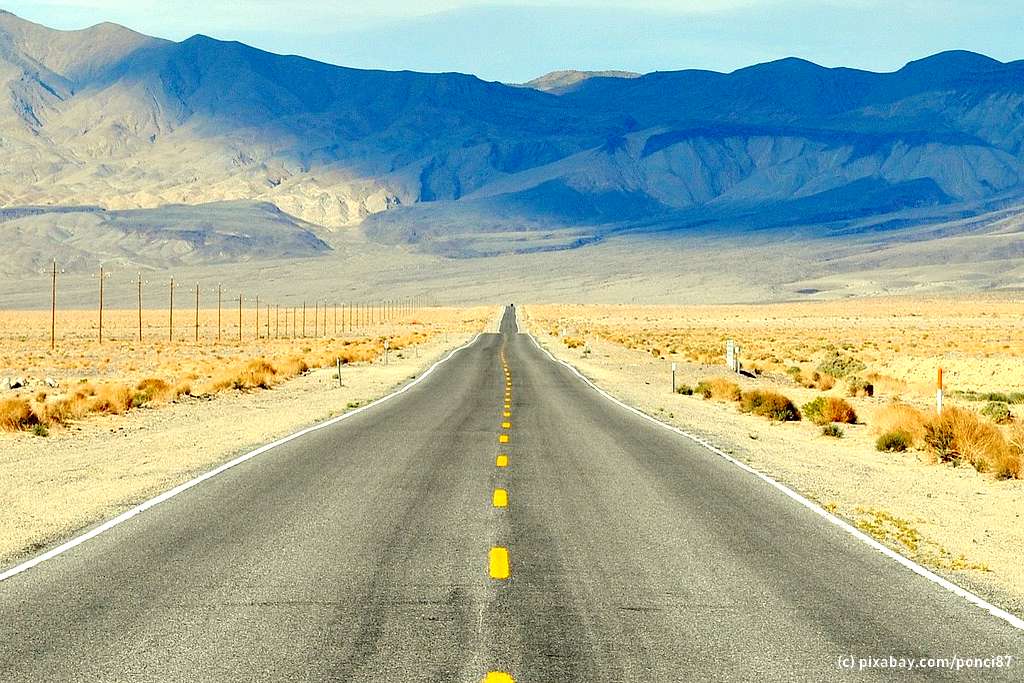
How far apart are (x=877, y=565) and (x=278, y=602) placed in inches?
217

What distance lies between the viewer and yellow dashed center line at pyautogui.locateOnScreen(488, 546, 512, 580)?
10352 millimetres

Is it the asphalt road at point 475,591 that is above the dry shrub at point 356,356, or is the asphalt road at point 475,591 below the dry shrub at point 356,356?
above

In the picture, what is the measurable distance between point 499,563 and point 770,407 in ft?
67.8

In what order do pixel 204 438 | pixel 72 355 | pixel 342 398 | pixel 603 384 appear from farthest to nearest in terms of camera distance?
pixel 72 355 < pixel 603 384 < pixel 342 398 < pixel 204 438

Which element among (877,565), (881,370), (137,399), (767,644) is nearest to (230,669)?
(767,644)

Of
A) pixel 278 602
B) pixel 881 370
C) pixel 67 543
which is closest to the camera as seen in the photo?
pixel 278 602

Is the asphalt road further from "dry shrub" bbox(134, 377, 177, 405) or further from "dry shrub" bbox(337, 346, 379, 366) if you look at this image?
"dry shrub" bbox(337, 346, 379, 366)

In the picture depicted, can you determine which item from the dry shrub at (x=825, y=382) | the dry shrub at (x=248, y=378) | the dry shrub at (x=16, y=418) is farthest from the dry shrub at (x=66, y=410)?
the dry shrub at (x=825, y=382)

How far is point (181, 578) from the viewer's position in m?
10.2

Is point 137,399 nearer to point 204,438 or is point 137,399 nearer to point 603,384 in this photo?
point 204,438

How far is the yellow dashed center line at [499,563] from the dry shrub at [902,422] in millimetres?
13519

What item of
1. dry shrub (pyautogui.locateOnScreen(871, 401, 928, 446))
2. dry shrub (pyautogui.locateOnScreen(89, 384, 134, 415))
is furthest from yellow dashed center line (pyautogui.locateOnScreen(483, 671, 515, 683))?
dry shrub (pyautogui.locateOnScreen(89, 384, 134, 415))

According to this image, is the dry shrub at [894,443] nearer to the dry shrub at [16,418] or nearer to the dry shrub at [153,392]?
the dry shrub at [16,418]

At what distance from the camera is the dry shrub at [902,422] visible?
2278 cm
